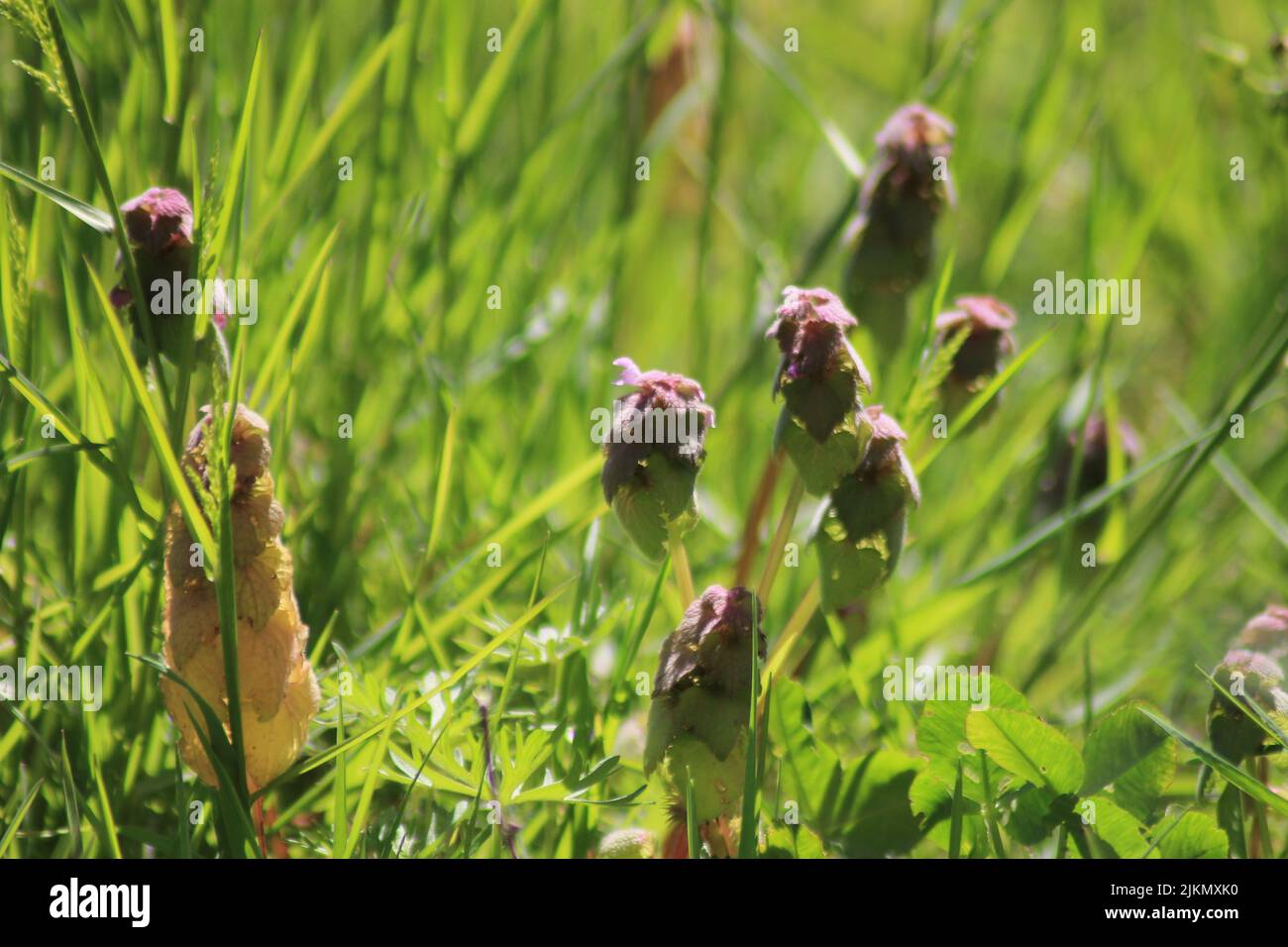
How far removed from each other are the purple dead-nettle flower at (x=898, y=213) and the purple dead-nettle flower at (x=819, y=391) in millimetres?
468

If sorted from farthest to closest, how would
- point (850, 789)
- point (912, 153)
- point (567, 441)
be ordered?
1. point (567, 441)
2. point (912, 153)
3. point (850, 789)

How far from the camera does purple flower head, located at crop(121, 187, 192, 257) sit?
1.11 meters

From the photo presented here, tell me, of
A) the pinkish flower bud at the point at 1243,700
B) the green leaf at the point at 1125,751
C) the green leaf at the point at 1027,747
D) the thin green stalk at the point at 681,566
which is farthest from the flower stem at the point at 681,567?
the pinkish flower bud at the point at 1243,700

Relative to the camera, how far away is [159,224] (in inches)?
43.9

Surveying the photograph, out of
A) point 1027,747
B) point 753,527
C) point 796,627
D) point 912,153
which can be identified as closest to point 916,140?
point 912,153

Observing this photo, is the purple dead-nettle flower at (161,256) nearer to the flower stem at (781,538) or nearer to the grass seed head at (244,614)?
the grass seed head at (244,614)

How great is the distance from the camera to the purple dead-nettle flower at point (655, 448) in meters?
1.07

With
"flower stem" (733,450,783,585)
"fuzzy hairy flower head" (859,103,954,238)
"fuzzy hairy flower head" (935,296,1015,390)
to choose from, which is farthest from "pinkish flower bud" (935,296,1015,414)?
"flower stem" (733,450,783,585)

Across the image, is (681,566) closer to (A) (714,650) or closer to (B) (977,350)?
(A) (714,650)

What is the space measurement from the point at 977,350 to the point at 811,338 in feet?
1.57

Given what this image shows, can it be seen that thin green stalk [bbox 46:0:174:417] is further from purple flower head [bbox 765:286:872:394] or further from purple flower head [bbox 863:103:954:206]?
purple flower head [bbox 863:103:954:206]
